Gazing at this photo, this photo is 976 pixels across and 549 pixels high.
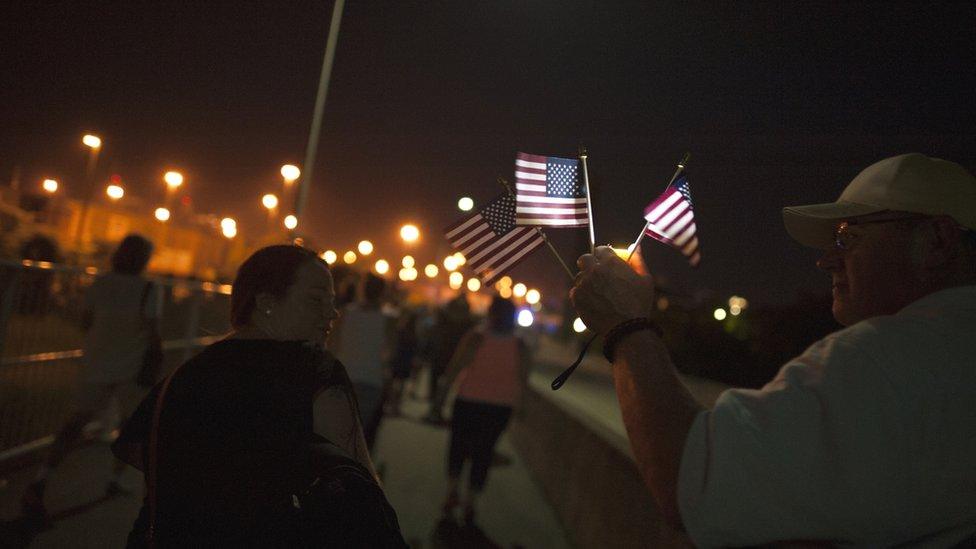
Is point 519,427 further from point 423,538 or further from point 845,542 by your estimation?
point 845,542

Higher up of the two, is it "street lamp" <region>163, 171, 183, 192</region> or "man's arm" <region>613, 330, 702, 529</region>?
"street lamp" <region>163, 171, 183, 192</region>

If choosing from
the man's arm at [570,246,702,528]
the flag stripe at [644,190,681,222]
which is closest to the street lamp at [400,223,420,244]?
the flag stripe at [644,190,681,222]

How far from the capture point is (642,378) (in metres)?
1.37

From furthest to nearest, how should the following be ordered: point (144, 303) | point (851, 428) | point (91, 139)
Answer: point (91, 139) < point (144, 303) < point (851, 428)

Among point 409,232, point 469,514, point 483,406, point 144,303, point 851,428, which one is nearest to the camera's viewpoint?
point 851,428

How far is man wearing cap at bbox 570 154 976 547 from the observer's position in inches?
44.4

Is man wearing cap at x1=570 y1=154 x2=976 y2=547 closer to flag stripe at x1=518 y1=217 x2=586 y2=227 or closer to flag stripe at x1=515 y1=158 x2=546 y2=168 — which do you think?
flag stripe at x1=518 y1=217 x2=586 y2=227

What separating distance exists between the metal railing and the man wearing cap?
4.03m

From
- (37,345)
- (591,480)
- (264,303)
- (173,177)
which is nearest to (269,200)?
(173,177)

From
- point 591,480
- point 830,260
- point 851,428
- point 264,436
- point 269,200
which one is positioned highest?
point 269,200

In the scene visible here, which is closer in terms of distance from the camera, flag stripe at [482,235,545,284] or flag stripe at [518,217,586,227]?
flag stripe at [518,217,586,227]

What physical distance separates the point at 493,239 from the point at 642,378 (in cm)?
112

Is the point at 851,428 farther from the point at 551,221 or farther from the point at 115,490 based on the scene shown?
the point at 115,490

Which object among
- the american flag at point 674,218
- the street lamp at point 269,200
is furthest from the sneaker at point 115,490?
the street lamp at point 269,200
